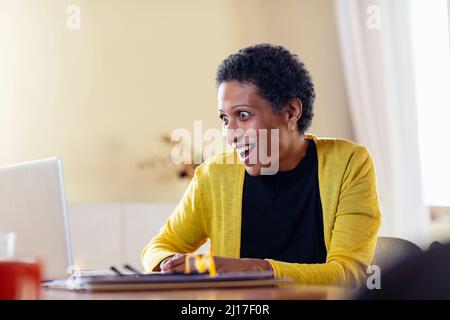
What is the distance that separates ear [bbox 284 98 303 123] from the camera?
1963mm

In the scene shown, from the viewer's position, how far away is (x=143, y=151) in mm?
3898

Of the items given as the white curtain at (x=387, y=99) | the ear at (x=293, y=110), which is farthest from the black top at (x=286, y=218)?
the white curtain at (x=387, y=99)

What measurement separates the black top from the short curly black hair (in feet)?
0.62

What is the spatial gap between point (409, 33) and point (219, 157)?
210cm

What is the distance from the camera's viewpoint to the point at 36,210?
4.67 ft

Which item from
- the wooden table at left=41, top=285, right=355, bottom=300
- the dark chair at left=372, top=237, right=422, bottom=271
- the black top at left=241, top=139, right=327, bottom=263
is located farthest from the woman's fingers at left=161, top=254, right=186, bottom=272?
the dark chair at left=372, top=237, right=422, bottom=271

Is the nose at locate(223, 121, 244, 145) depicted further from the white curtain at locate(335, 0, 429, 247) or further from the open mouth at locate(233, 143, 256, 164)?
the white curtain at locate(335, 0, 429, 247)

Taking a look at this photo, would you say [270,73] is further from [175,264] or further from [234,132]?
[175,264]

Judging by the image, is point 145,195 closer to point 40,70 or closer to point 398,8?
point 40,70

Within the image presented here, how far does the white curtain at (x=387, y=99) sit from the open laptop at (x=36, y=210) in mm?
2558

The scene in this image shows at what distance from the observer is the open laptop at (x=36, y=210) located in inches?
55.7

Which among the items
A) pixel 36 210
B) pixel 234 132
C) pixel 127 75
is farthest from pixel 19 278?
pixel 127 75

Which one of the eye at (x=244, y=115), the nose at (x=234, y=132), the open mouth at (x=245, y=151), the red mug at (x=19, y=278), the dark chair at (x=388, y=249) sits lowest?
the dark chair at (x=388, y=249)

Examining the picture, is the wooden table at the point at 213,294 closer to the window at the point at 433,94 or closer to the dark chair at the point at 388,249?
the dark chair at the point at 388,249
